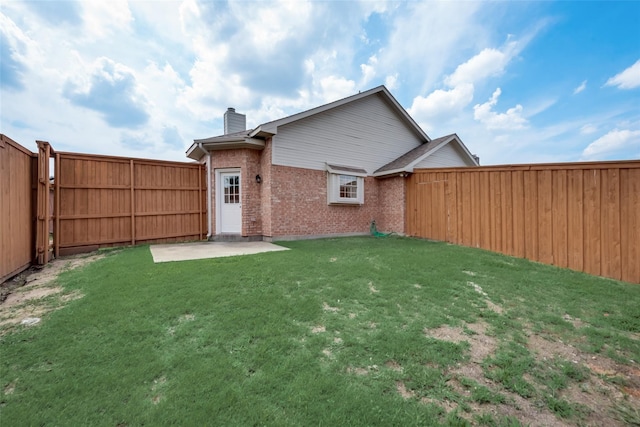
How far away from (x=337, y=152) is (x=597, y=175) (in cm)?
712

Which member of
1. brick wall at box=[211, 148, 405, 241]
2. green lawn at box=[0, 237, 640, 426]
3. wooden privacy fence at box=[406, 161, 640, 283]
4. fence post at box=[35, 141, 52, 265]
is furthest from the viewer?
brick wall at box=[211, 148, 405, 241]

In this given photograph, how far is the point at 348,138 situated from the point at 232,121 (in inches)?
220

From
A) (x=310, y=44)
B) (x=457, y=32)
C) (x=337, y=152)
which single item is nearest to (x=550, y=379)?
(x=337, y=152)

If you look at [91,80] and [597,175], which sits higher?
[91,80]

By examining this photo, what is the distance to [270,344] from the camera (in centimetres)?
255

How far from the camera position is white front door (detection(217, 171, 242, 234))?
9109 millimetres

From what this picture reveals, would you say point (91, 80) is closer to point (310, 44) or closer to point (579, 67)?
point (310, 44)

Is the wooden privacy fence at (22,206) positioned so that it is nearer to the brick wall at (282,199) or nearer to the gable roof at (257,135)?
the gable roof at (257,135)

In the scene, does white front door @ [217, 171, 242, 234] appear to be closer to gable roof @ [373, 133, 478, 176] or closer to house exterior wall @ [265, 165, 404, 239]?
house exterior wall @ [265, 165, 404, 239]

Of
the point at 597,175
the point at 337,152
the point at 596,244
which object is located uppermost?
the point at 337,152

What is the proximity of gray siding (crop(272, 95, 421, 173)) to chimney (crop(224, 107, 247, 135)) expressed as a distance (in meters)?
4.33

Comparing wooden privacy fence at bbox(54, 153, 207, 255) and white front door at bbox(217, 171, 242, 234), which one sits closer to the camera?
wooden privacy fence at bbox(54, 153, 207, 255)

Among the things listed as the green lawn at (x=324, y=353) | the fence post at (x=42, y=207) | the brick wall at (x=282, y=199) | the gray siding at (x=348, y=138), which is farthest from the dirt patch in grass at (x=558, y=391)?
the fence post at (x=42, y=207)

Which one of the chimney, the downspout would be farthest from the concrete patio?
the chimney
